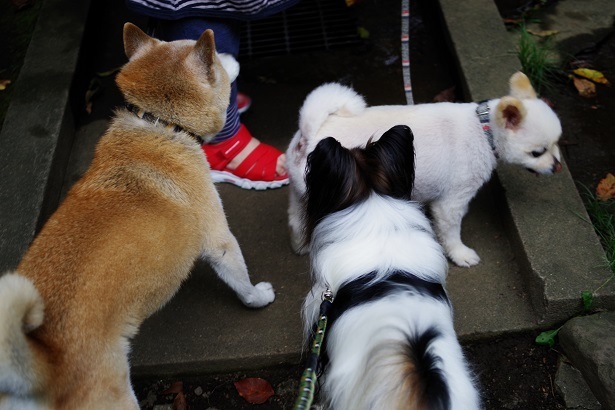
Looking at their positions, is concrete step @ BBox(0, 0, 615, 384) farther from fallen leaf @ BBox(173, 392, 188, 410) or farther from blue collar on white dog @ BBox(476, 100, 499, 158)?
blue collar on white dog @ BBox(476, 100, 499, 158)

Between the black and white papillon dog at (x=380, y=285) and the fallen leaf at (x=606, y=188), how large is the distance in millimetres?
1735

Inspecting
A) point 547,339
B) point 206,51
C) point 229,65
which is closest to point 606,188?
point 547,339

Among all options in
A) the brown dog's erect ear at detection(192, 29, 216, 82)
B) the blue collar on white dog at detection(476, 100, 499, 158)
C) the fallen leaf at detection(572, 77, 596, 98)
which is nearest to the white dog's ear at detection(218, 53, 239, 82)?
the brown dog's erect ear at detection(192, 29, 216, 82)

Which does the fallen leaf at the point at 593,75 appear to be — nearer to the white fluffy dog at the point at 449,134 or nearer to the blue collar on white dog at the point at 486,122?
the white fluffy dog at the point at 449,134

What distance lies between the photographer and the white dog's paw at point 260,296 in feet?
8.73

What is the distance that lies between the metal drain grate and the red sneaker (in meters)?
1.11

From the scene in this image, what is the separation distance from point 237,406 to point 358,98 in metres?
1.55

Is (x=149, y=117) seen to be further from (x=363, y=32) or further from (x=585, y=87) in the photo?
(x=585, y=87)

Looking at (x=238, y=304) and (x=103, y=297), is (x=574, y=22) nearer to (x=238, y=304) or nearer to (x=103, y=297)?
(x=238, y=304)

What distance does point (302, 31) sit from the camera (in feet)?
14.0

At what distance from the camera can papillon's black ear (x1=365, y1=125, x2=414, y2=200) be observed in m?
1.89

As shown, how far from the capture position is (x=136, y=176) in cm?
221

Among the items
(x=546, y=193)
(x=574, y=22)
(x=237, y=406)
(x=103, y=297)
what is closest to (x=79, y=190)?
(x=103, y=297)

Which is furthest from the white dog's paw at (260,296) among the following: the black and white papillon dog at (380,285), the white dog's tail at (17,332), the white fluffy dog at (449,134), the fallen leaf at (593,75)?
the fallen leaf at (593,75)
